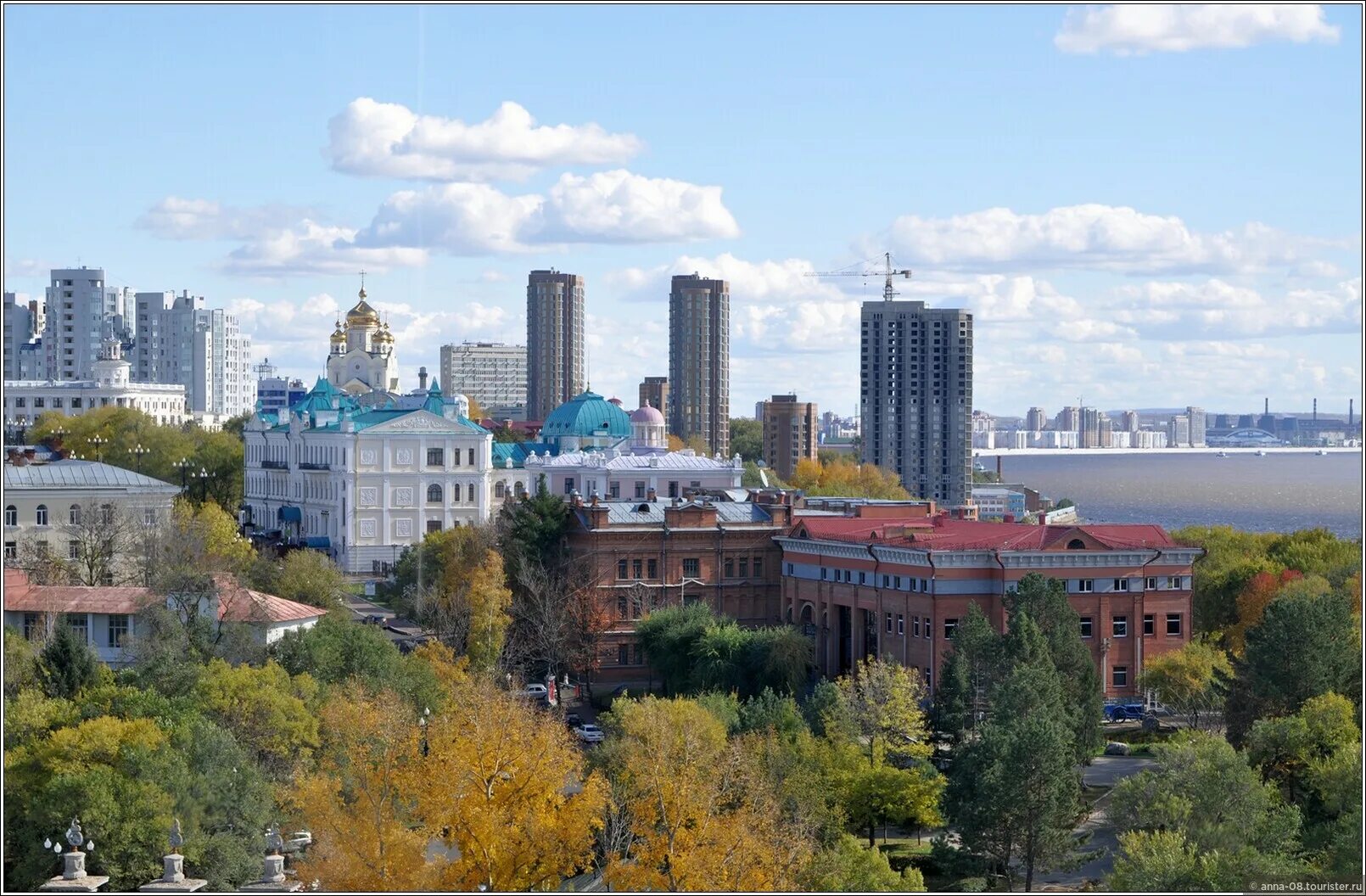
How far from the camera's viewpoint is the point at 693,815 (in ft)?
140

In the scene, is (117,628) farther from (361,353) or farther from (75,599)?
(361,353)

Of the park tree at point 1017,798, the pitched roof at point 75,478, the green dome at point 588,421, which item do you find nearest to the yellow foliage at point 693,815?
the park tree at point 1017,798

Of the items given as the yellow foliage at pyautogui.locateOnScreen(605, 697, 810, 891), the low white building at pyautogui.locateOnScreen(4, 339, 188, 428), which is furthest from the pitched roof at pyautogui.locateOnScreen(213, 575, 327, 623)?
the low white building at pyautogui.locateOnScreen(4, 339, 188, 428)

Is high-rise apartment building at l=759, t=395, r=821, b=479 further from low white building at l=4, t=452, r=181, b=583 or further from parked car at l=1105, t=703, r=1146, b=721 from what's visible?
parked car at l=1105, t=703, r=1146, b=721

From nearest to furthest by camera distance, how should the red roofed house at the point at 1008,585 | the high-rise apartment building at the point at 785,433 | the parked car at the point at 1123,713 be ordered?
1. the parked car at the point at 1123,713
2. the red roofed house at the point at 1008,585
3. the high-rise apartment building at the point at 785,433

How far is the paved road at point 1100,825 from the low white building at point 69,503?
33.0 m

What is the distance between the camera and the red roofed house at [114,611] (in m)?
61.5

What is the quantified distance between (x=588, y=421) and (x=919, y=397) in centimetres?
Result: 6014

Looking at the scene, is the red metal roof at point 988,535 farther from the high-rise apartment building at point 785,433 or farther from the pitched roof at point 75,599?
the high-rise apartment building at point 785,433

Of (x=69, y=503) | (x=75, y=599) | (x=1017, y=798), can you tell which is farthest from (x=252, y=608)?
(x=1017, y=798)

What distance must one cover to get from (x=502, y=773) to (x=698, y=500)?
41.9 m

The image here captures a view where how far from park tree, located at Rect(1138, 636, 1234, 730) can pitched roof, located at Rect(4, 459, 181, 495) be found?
3482 cm

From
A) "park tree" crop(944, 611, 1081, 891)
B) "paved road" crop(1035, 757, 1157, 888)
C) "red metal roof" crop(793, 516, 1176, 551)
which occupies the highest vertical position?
"red metal roof" crop(793, 516, 1176, 551)

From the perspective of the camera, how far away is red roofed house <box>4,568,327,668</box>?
61469 mm
